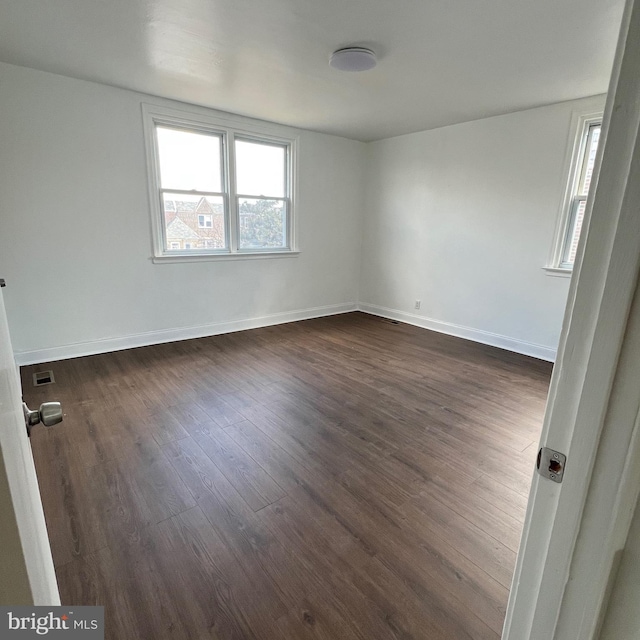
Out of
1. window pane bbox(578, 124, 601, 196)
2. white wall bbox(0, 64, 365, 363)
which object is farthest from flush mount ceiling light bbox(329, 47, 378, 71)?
window pane bbox(578, 124, 601, 196)

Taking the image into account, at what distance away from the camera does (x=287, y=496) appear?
1.85 meters

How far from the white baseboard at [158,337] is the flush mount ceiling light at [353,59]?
2.96m

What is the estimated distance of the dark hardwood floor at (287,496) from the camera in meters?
1.33

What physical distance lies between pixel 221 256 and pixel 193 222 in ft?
1.56

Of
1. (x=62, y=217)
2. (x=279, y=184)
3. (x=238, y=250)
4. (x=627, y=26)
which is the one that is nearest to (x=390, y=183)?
(x=279, y=184)

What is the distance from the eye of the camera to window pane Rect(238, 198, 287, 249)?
14.7 feet

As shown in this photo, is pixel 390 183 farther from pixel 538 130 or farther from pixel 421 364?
pixel 421 364

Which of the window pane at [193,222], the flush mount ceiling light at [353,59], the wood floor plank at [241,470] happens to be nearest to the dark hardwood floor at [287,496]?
the wood floor plank at [241,470]

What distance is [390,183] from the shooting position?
5.17 meters

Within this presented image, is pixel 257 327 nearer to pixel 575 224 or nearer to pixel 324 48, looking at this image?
pixel 324 48

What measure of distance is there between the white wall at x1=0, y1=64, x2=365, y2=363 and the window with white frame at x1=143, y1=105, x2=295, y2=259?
0.17 meters

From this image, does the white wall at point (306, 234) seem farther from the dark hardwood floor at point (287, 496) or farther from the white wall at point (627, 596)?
the white wall at point (627, 596)

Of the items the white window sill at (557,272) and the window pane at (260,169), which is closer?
the white window sill at (557,272)

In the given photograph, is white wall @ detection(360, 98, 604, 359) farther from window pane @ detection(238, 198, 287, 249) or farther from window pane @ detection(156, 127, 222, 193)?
window pane @ detection(156, 127, 222, 193)
